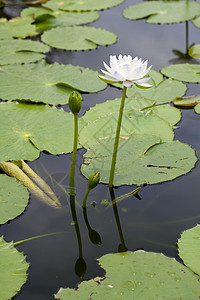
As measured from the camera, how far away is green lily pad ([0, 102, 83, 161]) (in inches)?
98.2

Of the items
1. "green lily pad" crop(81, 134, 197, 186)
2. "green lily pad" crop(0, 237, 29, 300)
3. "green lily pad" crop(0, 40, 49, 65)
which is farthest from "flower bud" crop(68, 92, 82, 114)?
"green lily pad" crop(0, 40, 49, 65)

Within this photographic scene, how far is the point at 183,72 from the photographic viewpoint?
3.31 meters

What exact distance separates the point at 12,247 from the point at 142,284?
0.62m

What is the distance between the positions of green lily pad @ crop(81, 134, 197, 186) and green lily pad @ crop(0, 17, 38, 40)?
206 cm

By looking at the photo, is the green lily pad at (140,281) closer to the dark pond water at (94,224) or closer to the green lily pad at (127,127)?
the dark pond water at (94,224)

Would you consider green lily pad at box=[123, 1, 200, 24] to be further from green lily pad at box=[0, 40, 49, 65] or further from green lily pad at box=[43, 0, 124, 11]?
green lily pad at box=[0, 40, 49, 65]

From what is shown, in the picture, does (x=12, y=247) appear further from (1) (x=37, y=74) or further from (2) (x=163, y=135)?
(1) (x=37, y=74)

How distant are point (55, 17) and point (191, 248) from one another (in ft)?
11.2

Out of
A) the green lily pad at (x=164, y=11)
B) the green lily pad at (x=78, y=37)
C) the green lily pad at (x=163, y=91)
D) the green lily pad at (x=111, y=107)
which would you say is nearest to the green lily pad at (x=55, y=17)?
the green lily pad at (x=78, y=37)

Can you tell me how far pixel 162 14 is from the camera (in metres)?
4.38

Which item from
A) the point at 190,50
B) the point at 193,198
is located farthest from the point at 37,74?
the point at 193,198

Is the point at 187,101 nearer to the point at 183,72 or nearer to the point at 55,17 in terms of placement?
the point at 183,72

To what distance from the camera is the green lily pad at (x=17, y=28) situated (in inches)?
159

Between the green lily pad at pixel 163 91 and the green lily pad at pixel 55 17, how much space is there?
1.62 metres
